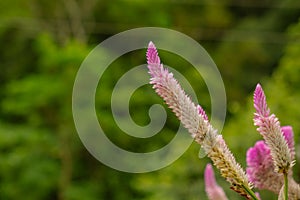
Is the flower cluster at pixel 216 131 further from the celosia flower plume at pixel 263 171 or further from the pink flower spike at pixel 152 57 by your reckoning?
the celosia flower plume at pixel 263 171

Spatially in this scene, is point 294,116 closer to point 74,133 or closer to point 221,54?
point 74,133

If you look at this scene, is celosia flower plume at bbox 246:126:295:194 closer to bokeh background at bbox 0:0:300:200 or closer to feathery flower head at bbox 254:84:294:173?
feathery flower head at bbox 254:84:294:173

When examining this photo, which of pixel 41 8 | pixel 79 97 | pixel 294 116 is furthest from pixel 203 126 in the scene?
pixel 41 8

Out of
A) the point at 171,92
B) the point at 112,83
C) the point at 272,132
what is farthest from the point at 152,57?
the point at 112,83

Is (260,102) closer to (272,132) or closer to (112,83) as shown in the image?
(272,132)

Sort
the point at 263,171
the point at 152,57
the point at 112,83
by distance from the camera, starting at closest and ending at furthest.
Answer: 1. the point at 152,57
2. the point at 263,171
3. the point at 112,83

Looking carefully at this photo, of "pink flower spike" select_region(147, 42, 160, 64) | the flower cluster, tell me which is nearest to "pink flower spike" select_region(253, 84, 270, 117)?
the flower cluster

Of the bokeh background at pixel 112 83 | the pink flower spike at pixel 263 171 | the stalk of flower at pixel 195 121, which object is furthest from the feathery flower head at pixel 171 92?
the bokeh background at pixel 112 83
